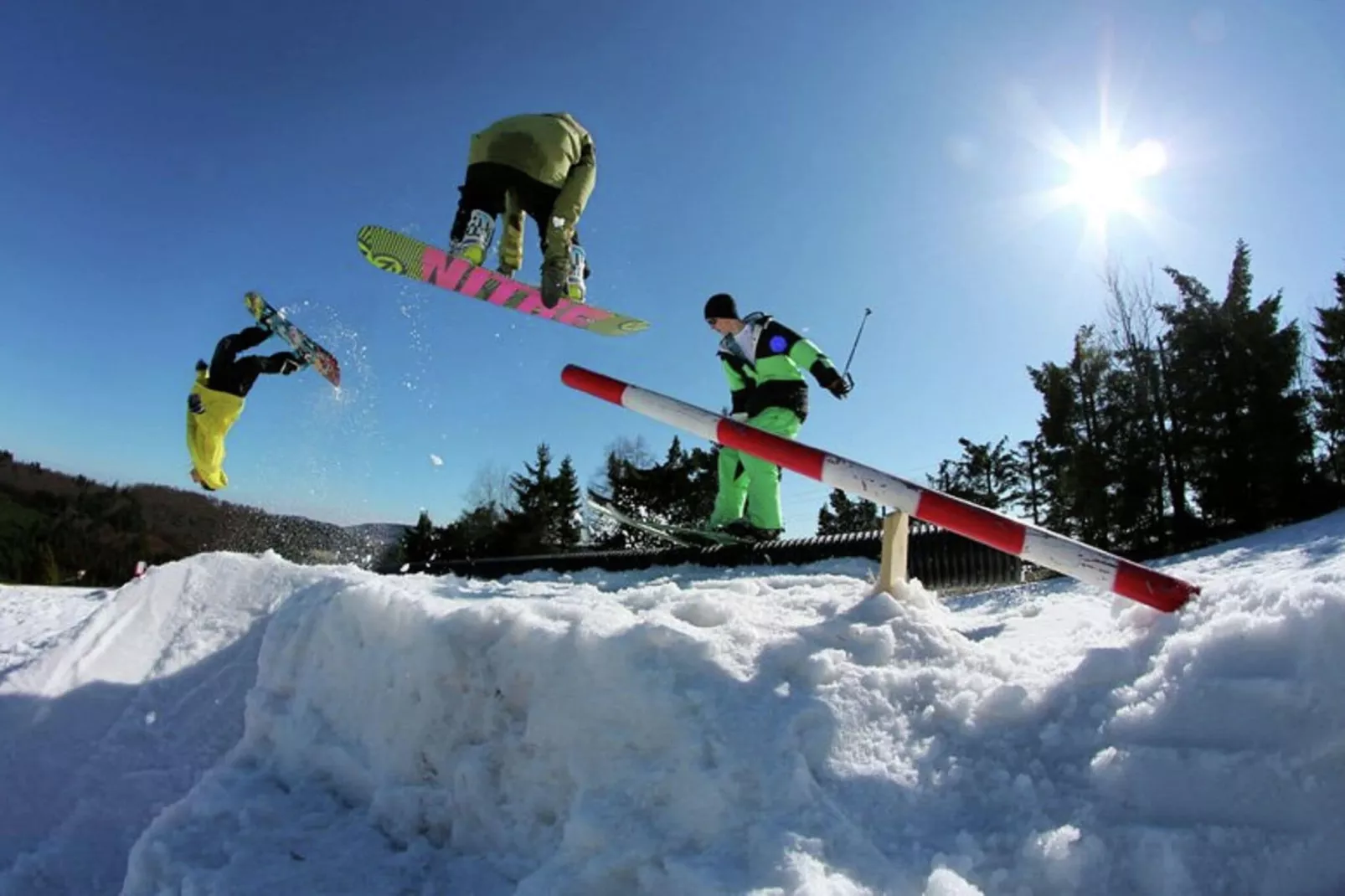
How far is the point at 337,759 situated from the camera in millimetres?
2607

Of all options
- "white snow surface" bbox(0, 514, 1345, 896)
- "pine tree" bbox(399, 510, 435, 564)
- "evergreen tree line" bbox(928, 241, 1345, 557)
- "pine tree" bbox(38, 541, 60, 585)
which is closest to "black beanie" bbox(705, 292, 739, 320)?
"white snow surface" bbox(0, 514, 1345, 896)

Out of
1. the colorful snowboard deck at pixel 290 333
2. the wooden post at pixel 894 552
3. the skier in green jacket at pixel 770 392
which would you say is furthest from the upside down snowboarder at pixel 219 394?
the wooden post at pixel 894 552

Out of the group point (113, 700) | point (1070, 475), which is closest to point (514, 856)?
point (113, 700)

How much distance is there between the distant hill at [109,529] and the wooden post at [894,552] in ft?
101

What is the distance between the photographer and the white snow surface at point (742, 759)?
5.33ft

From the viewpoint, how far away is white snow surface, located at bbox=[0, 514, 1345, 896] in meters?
1.62

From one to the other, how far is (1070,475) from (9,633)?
2570 centimetres

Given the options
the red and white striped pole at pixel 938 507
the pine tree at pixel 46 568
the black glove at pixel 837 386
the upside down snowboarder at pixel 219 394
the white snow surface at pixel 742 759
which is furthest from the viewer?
the pine tree at pixel 46 568

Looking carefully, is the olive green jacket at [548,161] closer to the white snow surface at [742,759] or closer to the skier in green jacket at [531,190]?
the skier in green jacket at [531,190]

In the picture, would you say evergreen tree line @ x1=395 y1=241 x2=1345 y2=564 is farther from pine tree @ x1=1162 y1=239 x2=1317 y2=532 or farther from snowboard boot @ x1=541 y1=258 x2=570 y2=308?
snowboard boot @ x1=541 y1=258 x2=570 y2=308

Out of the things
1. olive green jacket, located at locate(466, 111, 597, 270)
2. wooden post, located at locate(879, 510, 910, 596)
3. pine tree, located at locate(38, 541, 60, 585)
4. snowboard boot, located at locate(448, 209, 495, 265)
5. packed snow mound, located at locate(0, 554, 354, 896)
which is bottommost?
pine tree, located at locate(38, 541, 60, 585)

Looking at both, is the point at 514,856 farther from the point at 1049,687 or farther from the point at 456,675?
the point at 1049,687

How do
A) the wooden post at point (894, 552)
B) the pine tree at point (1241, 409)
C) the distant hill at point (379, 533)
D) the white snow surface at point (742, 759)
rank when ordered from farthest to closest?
the distant hill at point (379, 533)
the pine tree at point (1241, 409)
the wooden post at point (894, 552)
the white snow surface at point (742, 759)

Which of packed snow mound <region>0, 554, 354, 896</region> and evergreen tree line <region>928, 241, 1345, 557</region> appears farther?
evergreen tree line <region>928, 241, 1345, 557</region>
